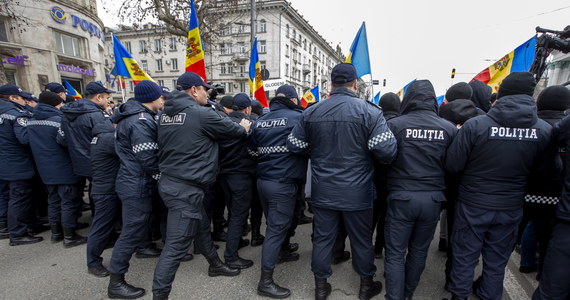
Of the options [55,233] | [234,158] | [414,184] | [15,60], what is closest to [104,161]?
[234,158]

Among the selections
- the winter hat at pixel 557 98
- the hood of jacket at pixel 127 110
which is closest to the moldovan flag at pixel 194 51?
the hood of jacket at pixel 127 110

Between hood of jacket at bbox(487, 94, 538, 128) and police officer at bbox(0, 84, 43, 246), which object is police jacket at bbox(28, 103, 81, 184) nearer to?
police officer at bbox(0, 84, 43, 246)

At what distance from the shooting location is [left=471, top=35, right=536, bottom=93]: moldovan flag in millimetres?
4168

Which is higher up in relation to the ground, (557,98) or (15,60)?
(15,60)

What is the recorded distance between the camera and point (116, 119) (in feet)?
8.82

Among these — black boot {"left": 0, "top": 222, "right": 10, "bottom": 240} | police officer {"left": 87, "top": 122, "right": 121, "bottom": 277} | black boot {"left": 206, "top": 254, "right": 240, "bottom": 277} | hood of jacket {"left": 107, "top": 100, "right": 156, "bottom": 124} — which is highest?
hood of jacket {"left": 107, "top": 100, "right": 156, "bottom": 124}

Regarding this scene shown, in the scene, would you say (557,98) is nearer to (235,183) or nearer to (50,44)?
(235,183)

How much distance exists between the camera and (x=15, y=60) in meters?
16.5

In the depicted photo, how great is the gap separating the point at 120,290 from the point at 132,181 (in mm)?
1102

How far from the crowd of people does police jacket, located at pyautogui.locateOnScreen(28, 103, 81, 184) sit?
1035 millimetres

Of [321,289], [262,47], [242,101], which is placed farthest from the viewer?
[262,47]

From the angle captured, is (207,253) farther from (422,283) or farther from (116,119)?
(422,283)

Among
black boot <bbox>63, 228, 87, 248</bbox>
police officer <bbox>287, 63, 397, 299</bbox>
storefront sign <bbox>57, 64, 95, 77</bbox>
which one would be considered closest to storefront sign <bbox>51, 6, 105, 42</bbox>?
storefront sign <bbox>57, 64, 95, 77</bbox>

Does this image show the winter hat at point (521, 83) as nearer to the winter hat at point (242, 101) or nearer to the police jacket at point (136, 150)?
the winter hat at point (242, 101)
